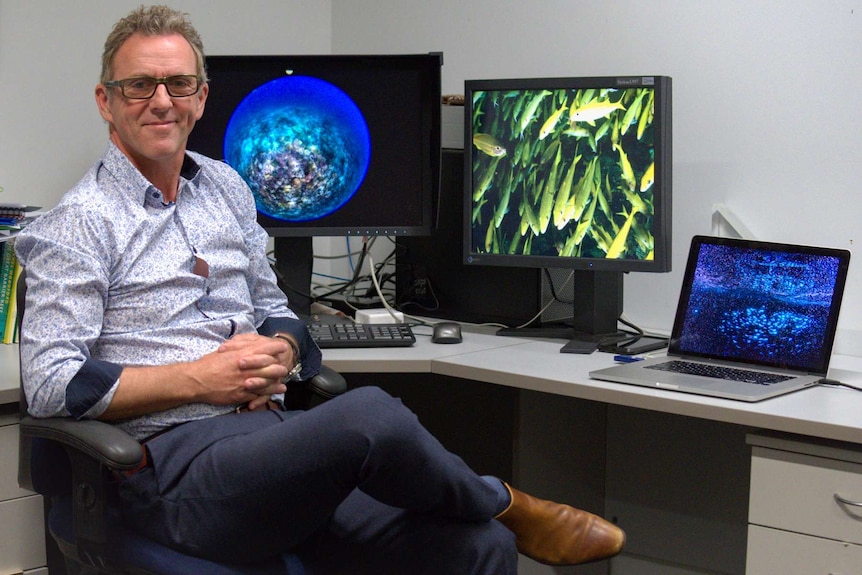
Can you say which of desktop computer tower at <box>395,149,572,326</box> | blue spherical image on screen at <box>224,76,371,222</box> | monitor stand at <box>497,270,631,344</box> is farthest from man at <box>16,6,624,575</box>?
desktop computer tower at <box>395,149,572,326</box>

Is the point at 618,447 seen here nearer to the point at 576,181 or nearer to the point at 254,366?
the point at 576,181

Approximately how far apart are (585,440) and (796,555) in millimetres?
891

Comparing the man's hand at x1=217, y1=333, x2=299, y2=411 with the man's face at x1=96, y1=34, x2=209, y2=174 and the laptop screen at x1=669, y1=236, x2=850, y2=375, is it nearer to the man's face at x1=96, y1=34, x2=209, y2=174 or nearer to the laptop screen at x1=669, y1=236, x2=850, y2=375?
the man's face at x1=96, y1=34, x2=209, y2=174

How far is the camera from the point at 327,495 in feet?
4.79

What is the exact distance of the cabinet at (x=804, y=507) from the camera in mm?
1558

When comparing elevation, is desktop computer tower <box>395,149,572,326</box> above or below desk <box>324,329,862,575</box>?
above

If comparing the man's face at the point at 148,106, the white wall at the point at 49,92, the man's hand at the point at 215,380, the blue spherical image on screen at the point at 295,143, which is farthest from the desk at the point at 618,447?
the white wall at the point at 49,92

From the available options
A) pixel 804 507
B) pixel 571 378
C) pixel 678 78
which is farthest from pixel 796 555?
pixel 678 78

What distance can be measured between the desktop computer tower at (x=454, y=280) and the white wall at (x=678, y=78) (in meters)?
0.30

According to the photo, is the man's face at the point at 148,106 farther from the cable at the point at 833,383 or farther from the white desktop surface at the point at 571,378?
the cable at the point at 833,383

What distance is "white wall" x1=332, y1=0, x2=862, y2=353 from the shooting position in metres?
2.14

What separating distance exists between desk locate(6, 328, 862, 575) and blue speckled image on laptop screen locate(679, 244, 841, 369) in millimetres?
119

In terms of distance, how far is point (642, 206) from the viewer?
6.90 ft

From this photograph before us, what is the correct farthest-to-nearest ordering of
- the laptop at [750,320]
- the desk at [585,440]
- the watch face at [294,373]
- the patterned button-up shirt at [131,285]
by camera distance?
the desk at [585,440] → the laptop at [750,320] → the watch face at [294,373] → the patterned button-up shirt at [131,285]
